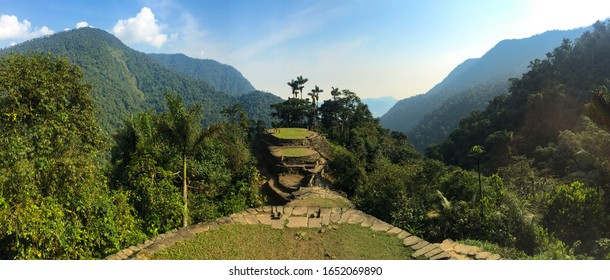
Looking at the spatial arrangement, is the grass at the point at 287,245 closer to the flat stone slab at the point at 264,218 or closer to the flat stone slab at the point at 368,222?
the flat stone slab at the point at 368,222

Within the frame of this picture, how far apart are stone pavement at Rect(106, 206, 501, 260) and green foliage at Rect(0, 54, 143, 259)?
0.99 m

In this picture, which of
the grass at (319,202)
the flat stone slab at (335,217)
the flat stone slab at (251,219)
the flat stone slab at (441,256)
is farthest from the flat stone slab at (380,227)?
the grass at (319,202)

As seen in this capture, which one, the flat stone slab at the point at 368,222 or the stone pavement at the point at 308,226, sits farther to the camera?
the flat stone slab at the point at 368,222

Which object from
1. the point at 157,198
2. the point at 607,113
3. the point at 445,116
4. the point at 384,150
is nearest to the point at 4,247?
the point at 157,198

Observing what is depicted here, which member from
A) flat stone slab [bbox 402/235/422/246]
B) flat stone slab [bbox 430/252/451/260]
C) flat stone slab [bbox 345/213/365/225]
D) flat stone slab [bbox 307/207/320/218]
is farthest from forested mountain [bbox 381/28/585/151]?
flat stone slab [bbox 430/252/451/260]

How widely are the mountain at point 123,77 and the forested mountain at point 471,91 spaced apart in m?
41.8

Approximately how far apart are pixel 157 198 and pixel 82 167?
2.20 m

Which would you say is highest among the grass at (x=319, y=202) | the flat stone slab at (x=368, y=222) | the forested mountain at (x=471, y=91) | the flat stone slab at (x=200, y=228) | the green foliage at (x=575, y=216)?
the forested mountain at (x=471, y=91)

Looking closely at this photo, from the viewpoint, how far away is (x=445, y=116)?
78.7 metres

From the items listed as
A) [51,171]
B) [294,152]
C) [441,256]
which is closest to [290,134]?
[294,152]

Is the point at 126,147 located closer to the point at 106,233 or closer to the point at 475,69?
the point at 106,233

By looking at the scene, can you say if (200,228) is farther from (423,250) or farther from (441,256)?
(441,256)

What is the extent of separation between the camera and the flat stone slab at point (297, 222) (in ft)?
23.4

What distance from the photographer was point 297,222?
7270mm
